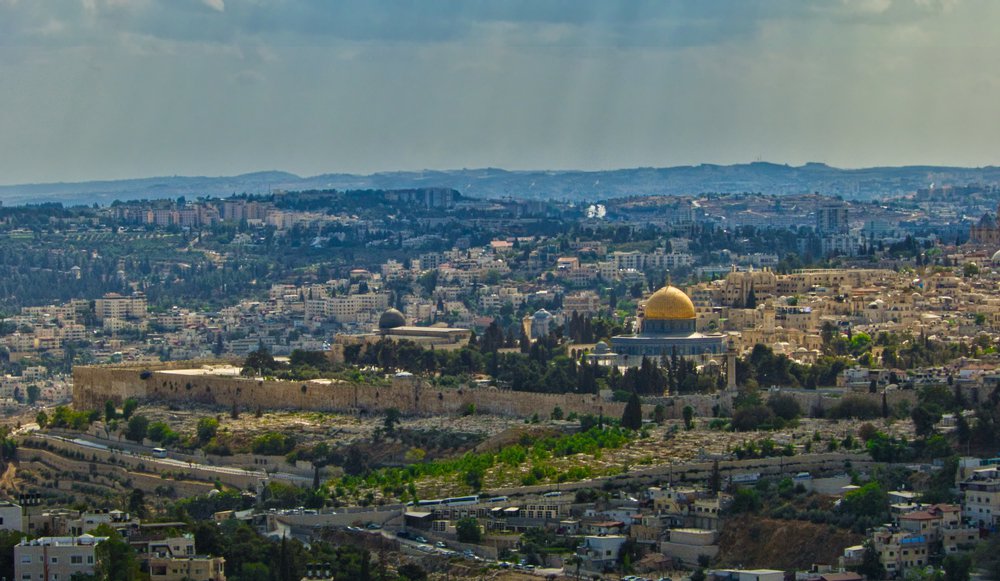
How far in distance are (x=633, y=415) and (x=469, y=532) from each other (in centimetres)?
1094

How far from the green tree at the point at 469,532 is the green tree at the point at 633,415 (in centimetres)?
1021

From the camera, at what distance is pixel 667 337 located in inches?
3066

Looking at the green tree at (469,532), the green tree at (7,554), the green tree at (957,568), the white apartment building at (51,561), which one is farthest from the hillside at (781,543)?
the green tree at (7,554)

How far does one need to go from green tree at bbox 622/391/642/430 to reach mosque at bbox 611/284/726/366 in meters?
10.3

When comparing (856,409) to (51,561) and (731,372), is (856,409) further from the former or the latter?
(51,561)

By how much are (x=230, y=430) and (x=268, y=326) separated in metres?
47.2

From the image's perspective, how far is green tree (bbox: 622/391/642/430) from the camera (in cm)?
6350

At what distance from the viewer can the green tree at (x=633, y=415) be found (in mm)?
63500

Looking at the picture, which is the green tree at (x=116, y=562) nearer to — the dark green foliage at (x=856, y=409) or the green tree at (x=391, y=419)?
the dark green foliage at (x=856, y=409)

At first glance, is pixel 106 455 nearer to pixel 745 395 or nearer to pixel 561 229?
pixel 745 395

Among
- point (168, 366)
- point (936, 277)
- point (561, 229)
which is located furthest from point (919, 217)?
point (168, 366)

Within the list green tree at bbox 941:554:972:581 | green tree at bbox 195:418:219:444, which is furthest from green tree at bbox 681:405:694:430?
green tree at bbox 941:554:972:581

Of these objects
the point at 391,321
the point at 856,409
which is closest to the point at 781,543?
the point at 856,409

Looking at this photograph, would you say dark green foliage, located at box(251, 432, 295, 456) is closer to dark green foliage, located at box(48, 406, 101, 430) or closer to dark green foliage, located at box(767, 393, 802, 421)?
dark green foliage, located at box(48, 406, 101, 430)
